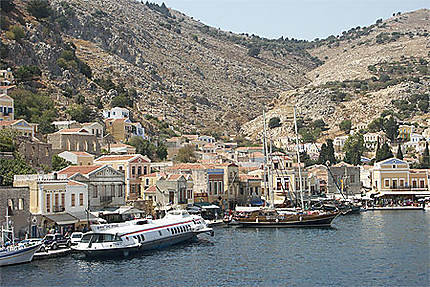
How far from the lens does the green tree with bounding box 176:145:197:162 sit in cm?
11740

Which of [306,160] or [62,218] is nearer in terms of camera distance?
[62,218]

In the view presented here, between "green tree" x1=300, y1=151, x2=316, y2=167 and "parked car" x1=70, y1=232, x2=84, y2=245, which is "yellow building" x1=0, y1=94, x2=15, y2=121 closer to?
"parked car" x1=70, y1=232, x2=84, y2=245

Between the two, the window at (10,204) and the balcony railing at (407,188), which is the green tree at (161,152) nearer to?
the balcony railing at (407,188)

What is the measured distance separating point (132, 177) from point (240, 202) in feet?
64.0

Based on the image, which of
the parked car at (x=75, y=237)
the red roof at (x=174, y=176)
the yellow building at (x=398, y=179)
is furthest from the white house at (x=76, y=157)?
the yellow building at (x=398, y=179)

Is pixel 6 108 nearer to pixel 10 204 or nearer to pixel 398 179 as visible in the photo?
pixel 10 204

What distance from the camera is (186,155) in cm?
11825

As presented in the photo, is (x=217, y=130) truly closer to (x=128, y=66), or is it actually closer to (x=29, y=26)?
(x=128, y=66)

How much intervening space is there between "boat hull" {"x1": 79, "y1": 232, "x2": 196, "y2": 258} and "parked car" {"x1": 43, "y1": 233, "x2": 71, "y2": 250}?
294cm

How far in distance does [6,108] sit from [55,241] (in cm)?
4578

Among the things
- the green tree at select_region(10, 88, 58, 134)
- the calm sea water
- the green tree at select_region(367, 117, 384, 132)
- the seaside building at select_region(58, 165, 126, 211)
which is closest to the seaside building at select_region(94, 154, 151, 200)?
the seaside building at select_region(58, 165, 126, 211)

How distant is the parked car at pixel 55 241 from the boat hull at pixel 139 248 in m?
2.94

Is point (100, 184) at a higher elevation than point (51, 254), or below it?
higher

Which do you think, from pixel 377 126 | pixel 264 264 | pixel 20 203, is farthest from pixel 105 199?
pixel 377 126
